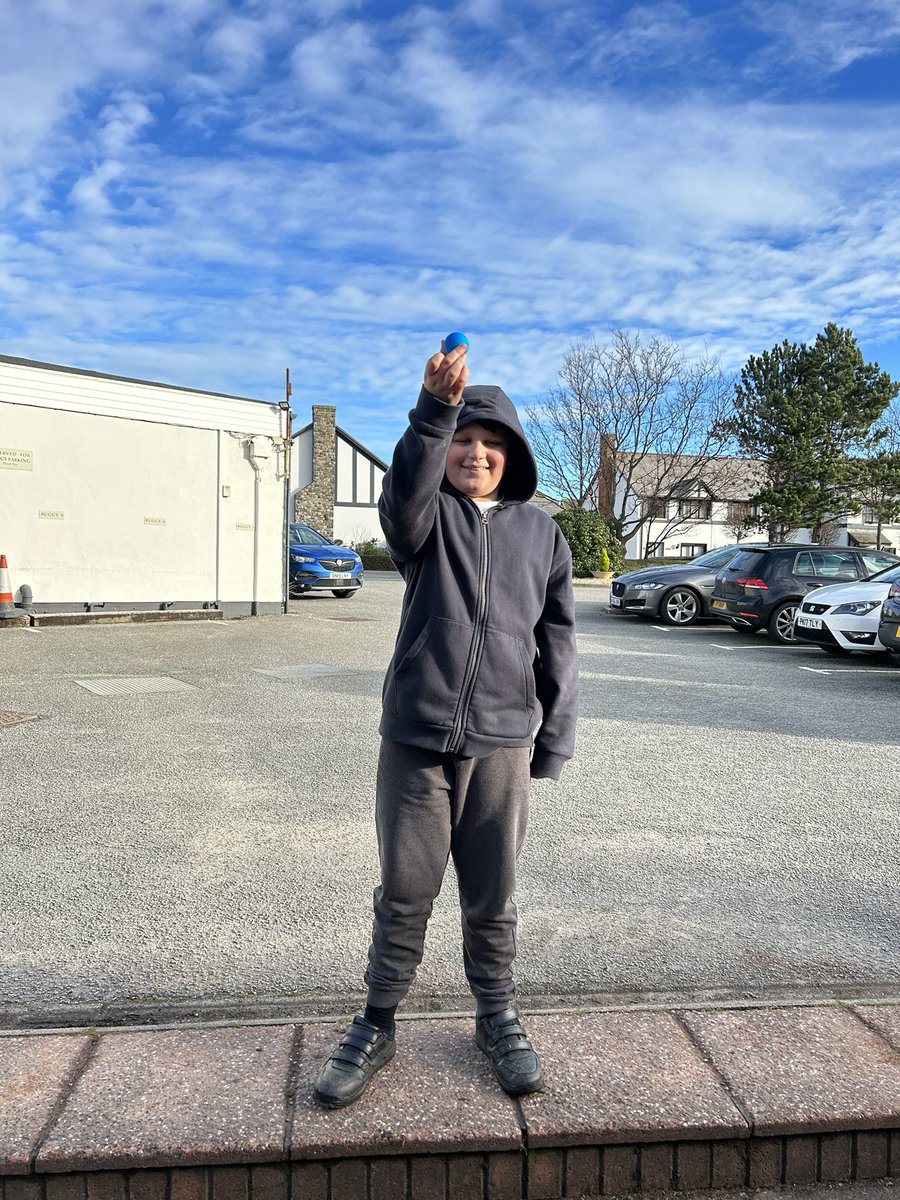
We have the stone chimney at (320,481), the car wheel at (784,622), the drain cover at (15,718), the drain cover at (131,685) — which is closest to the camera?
the drain cover at (15,718)

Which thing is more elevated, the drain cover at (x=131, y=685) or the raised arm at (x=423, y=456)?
the raised arm at (x=423, y=456)

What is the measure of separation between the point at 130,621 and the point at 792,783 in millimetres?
11129

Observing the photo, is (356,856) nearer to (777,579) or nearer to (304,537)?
(777,579)

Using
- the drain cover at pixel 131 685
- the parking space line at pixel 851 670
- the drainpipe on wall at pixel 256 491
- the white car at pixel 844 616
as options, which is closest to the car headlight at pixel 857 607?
the white car at pixel 844 616

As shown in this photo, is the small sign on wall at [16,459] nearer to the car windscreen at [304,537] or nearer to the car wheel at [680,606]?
the car windscreen at [304,537]

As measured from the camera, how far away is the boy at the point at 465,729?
7.99 feet

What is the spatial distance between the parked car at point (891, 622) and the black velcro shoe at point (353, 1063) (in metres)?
8.88

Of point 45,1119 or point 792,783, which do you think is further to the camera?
point 792,783

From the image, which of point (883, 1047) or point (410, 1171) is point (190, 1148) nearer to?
point (410, 1171)

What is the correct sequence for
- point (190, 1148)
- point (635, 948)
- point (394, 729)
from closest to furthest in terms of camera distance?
point (190, 1148) → point (394, 729) → point (635, 948)

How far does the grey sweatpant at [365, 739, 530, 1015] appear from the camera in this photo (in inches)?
97.0

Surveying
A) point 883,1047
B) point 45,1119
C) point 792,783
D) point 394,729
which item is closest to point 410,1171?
point 45,1119

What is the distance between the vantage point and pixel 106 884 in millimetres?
3871

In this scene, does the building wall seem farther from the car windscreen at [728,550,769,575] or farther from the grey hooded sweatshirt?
the grey hooded sweatshirt
